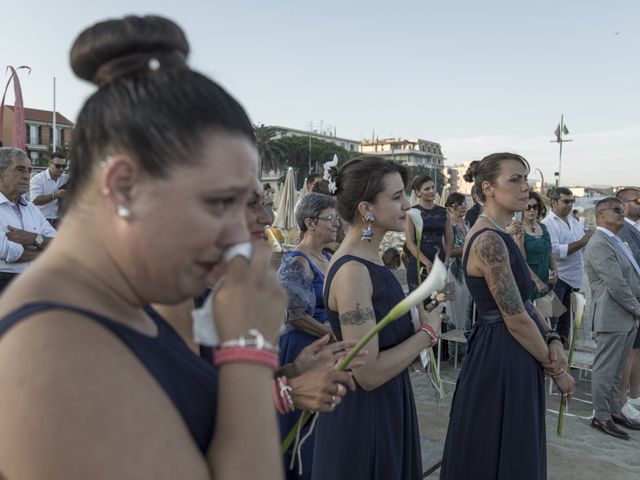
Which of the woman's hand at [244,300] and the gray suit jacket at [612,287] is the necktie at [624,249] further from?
the woman's hand at [244,300]

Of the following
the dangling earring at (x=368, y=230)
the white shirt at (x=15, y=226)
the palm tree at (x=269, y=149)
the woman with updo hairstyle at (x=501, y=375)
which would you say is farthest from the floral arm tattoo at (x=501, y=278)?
the palm tree at (x=269, y=149)

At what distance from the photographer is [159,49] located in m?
1.06

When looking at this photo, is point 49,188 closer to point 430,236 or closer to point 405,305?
point 430,236

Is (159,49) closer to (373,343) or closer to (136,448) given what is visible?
(136,448)

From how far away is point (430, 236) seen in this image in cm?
733

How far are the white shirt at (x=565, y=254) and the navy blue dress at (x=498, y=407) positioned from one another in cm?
463

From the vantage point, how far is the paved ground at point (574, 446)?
4.44 m

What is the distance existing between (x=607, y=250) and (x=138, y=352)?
572cm

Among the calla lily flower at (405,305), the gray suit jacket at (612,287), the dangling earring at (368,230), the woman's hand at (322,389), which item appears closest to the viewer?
the calla lily flower at (405,305)

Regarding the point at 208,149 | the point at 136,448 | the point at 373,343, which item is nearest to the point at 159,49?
the point at 208,149

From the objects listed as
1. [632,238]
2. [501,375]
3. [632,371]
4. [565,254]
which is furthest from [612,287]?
[501,375]

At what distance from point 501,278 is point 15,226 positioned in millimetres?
4329

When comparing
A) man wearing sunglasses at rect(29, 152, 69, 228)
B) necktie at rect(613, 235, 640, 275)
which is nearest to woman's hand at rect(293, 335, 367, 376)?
necktie at rect(613, 235, 640, 275)

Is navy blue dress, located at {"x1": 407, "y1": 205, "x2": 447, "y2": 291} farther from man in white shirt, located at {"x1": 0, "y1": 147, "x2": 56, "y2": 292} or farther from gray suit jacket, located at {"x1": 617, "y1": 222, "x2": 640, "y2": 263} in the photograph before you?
man in white shirt, located at {"x1": 0, "y1": 147, "x2": 56, "y2": 292}
